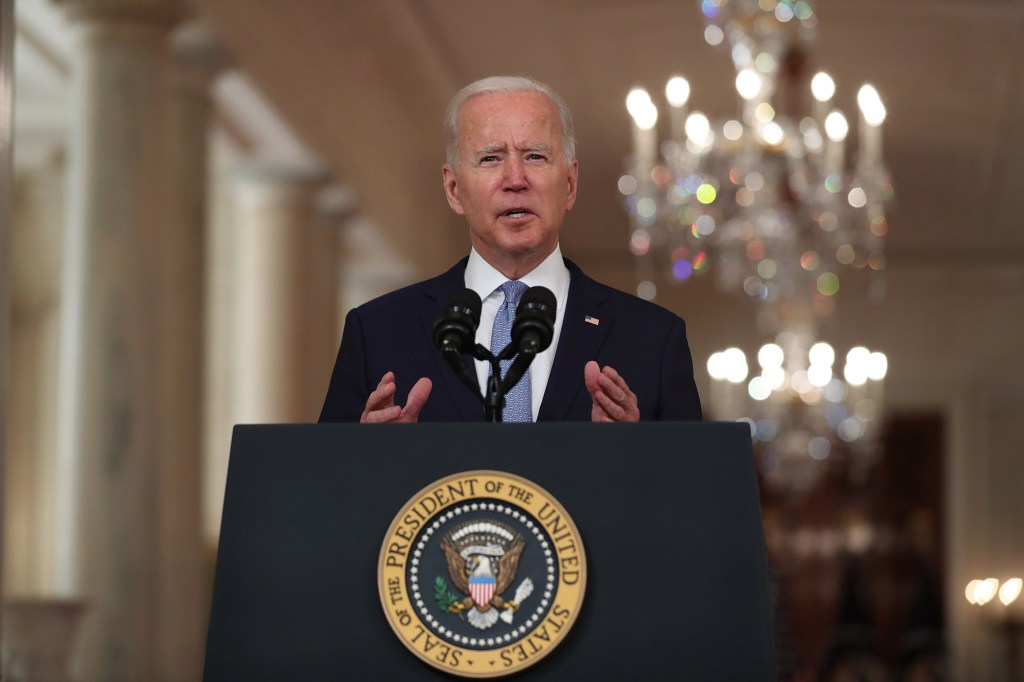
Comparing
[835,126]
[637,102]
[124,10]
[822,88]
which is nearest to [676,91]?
[637,102]

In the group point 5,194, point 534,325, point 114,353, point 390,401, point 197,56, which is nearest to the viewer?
point 534,325

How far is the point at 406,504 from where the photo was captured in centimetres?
190

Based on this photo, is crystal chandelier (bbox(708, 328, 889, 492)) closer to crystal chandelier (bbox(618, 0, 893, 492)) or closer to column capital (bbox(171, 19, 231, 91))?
crystal chandelier (bbox(618, 0, 893, 492))

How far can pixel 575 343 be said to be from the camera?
2430mm

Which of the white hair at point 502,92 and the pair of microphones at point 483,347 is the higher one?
the white hair at point 502,92

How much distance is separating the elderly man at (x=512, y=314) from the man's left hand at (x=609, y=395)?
142 millimetres

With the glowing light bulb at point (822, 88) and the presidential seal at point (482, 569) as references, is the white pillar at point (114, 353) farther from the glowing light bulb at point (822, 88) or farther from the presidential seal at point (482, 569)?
the presidential seal at point (482, 569)

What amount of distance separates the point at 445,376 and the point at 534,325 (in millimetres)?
362

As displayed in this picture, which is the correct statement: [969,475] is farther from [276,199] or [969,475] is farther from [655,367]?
[655,367]

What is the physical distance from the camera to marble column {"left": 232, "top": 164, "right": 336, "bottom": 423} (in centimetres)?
1139

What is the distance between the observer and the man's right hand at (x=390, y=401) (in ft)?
7.02

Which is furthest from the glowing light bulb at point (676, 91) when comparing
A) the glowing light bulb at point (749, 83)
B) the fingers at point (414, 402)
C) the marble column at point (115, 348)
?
the fingers at point (414, 402)

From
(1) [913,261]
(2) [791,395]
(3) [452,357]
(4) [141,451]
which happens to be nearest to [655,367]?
(3) [452,357]

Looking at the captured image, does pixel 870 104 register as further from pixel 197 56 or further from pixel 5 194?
pixel 5 194
